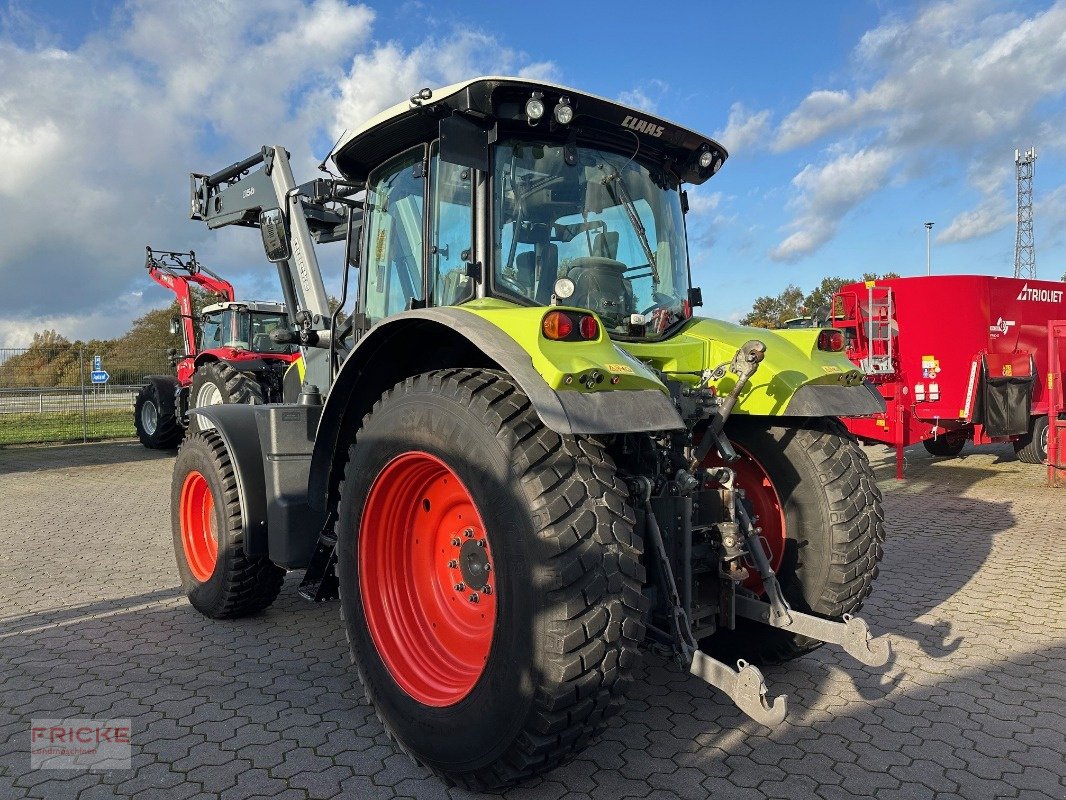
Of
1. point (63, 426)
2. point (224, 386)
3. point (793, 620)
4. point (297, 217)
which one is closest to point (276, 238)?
point (297, 217)

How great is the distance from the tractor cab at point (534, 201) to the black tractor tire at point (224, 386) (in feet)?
20.3

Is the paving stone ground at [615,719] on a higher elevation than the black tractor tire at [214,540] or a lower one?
lower

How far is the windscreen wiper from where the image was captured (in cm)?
339

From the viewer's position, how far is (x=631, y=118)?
3.30 m

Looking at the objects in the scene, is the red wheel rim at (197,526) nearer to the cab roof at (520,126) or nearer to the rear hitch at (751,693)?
the cab roof at (520,126)

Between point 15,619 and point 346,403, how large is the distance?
2945mm

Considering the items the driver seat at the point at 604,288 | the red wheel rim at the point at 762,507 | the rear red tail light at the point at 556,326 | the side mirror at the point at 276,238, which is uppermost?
the side mirror at the point at 276,238

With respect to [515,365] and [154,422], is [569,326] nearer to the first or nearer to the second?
[515,365]

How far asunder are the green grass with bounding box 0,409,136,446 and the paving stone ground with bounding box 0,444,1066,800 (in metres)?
12.9

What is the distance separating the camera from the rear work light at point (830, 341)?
356 centimetres

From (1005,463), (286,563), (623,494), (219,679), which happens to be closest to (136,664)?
(219,679)
